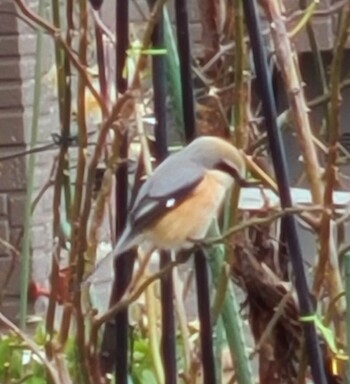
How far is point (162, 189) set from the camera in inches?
69.8

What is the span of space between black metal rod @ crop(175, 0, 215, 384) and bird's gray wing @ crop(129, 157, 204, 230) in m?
0.09

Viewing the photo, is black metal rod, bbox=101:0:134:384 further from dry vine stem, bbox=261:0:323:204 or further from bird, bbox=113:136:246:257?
dry vine stem, bbox=261:0:323:204

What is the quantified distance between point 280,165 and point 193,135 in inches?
7.7

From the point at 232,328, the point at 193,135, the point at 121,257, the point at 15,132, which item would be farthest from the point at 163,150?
the point at 15,132

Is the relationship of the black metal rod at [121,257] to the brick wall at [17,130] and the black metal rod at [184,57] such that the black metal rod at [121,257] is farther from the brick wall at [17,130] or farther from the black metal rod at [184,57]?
the brick wall at [17,130]

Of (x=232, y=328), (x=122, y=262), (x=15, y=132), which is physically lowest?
(x=232, y=328)

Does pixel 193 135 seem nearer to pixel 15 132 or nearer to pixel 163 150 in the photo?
pixel 163 150

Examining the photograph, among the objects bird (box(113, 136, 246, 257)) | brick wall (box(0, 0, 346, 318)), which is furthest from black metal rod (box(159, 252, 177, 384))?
brick wall (box(0, 0, 346, 318))

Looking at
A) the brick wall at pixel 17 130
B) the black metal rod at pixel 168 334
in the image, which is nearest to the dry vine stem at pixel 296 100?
the black metal rod at pixel 168 334

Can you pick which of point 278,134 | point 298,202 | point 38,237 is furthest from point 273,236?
point 38,237

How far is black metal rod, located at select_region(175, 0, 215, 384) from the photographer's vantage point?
1.87 metres

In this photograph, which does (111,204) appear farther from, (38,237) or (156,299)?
(38,237)

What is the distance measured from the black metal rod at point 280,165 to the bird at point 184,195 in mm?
47

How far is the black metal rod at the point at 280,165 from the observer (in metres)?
1.77
